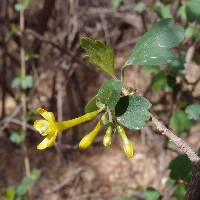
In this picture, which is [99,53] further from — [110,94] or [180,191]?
[180,191]

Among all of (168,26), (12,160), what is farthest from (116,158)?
(168,26)

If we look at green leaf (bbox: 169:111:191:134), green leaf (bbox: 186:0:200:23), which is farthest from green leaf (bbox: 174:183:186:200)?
green leaf (bbox: 186:0:200:23)

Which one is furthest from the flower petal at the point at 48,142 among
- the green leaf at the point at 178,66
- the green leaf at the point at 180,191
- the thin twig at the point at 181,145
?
the green leaf at the point at 178,66

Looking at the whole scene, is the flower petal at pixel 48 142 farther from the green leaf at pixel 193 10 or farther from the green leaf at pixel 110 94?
the green leaf at pixel 193 10

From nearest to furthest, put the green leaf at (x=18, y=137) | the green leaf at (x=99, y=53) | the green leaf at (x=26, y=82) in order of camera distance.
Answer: the green leaf at (x=99, y=53) < the green leaf at (x=26, y=82) < the green leaf at (x=18, y=137)

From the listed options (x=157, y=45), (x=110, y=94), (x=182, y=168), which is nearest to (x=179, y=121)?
(x=182, y=168)

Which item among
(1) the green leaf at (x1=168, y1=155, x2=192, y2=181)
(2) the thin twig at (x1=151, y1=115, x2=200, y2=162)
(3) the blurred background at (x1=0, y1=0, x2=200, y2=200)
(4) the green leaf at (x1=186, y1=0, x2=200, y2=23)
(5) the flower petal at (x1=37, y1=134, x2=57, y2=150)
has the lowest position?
(3) the blurred background at (x1=0, y1=0, x2=200, y2=200)

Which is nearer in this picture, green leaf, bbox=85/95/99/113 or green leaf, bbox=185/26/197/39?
green leaf, bbox=85/95/99/113

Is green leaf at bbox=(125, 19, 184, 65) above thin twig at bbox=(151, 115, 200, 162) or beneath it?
above

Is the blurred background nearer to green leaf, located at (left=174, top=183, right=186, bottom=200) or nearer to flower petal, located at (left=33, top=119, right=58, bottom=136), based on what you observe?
green leaf, located at (left=174, top=183, right=186, bottom=200)
